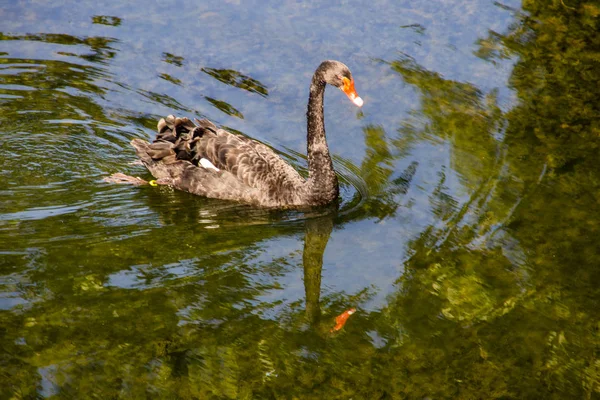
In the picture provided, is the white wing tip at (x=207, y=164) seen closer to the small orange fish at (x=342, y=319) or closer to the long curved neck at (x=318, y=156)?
the long curved neck at (x=318, y=156)

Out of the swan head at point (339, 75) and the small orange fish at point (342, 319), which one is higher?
the swan head at point (339, 75)

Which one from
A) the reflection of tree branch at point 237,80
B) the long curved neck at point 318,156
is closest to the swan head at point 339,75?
the long curved neck at point 318,156

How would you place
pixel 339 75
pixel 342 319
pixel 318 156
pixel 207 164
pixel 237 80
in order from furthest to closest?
1. pixel 237 80
2. pixel 207 164
3. pixel 318 156
4. pixel 339 75
5. pixel 342 319

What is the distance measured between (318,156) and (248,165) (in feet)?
2.08

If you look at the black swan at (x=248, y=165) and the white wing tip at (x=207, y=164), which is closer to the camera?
the black swan at (x=248, y=165)

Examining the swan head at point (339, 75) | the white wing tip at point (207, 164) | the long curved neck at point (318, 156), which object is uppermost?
the swan head at point (339, 75)

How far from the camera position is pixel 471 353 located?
19.0ft

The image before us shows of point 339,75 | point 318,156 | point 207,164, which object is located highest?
point 339,75

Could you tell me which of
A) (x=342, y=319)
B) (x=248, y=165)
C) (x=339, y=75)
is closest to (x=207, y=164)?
(x=248, y=165)

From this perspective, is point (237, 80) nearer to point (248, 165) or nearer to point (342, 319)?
point (248, 165)

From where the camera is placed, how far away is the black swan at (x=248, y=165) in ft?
25.3

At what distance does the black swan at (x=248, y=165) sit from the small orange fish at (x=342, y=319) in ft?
5.78

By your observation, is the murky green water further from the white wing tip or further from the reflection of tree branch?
the white wing tip

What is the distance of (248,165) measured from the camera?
7.86m
